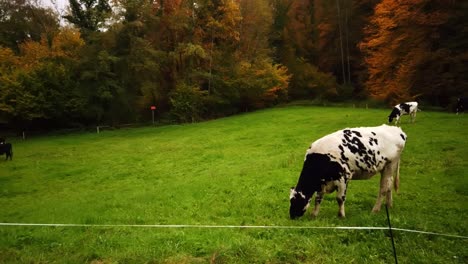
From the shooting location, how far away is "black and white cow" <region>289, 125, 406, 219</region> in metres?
7.81

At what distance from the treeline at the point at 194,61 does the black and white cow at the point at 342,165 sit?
2651 cm

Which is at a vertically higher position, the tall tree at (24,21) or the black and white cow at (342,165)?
the tall tree at (24,21)

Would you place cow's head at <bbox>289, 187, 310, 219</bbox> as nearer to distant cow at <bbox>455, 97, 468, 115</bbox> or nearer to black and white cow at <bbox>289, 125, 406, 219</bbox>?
black and white cow at <bbox>289, 125, 406, 219</bbox>

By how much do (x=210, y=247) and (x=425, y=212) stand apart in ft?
17.5

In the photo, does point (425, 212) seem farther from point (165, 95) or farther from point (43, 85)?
point (43, 85)

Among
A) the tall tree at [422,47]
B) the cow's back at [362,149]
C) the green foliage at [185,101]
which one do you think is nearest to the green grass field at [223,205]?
the cow's back at [362,149]

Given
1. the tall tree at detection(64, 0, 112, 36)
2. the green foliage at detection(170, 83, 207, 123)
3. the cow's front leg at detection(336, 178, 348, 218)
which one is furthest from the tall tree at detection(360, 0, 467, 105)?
the tall tree at detection(64, 0, 112, 36)

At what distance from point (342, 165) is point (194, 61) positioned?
36.0 meters

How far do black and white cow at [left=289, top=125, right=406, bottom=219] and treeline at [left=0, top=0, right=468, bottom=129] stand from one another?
26.5 metres

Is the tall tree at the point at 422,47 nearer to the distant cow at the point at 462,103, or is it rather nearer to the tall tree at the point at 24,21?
the distant cow at the point at 462,103

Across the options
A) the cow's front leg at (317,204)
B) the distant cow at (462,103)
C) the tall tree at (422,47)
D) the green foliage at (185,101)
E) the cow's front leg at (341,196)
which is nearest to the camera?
the cow's front leg at (341,196)

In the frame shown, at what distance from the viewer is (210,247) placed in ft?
20.0

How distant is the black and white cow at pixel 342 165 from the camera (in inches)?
308

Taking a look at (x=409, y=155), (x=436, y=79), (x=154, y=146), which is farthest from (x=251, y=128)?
(x=436, y=79)
